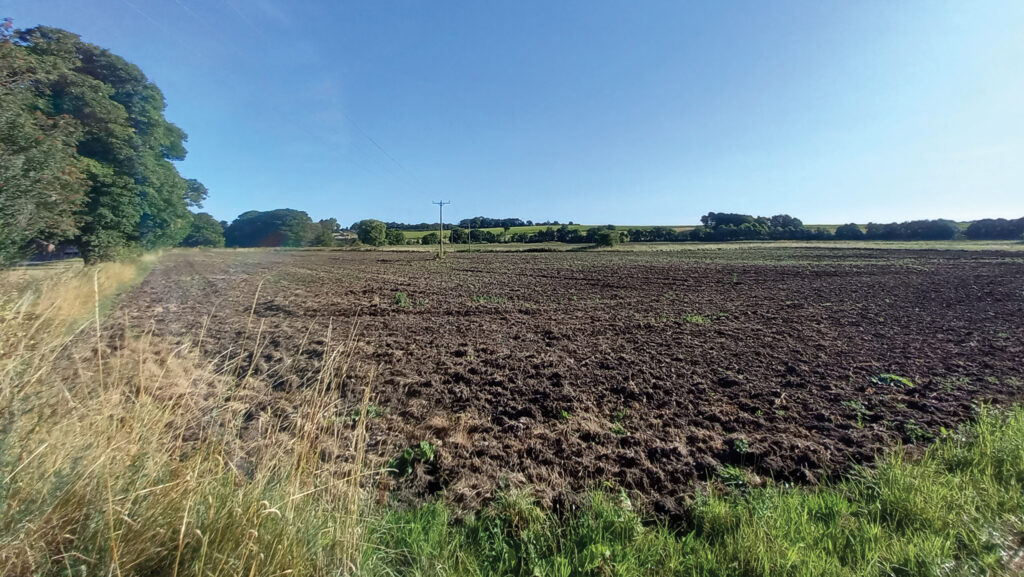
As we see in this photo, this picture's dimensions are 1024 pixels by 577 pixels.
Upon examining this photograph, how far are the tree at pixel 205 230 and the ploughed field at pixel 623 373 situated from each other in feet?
7.37

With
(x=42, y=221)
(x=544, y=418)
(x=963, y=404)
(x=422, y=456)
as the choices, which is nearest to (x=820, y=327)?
(x=963, y=404)

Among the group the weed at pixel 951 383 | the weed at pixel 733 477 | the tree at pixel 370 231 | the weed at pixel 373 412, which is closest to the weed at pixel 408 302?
the weed at pixel 373 412

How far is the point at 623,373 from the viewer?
7.06 meters

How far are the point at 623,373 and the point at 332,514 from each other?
5.77 m

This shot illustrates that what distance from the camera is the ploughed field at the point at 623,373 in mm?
4148

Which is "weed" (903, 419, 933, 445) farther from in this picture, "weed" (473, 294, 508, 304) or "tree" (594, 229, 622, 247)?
"tree" (594, 229, 622, 247)

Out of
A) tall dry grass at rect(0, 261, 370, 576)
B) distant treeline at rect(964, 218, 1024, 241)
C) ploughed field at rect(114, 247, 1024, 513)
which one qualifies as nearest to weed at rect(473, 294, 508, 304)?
ploughed field at rect(114, 247, 1024, 513)

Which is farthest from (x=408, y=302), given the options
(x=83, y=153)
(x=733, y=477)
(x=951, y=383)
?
(x=951, y=383)

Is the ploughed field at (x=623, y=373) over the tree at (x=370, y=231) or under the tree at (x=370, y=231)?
under

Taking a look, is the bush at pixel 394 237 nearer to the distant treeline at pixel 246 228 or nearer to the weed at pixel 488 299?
the weed at pixel 488 299

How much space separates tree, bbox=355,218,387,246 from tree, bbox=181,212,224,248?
34.0 m

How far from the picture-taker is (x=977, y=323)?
11.1 meters

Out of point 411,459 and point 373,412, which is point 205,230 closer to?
point 373,412

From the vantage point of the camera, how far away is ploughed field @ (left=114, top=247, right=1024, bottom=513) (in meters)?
4.15
